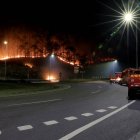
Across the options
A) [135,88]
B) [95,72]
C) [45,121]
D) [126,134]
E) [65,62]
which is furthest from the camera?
[65,62]

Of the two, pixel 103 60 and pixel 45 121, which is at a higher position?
pixel 103 60

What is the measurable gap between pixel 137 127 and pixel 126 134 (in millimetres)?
1533

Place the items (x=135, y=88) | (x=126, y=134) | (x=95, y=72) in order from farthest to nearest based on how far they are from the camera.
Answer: (x=95, y=72), (x=135, y=88), (x=126, y=134)

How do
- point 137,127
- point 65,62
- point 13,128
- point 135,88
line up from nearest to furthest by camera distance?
point 13,128 < point 137,127 < point 135,88 < point 65,62

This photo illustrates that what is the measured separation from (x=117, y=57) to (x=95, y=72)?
1320 cm

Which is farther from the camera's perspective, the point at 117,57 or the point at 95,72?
the point at 95,72

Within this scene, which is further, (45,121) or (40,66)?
(40,66)

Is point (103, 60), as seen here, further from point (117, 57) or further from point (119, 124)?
point (119, 124)

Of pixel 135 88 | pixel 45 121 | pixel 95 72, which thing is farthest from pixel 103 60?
pixel 45 121

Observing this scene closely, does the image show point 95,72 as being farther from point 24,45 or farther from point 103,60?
point 24,45

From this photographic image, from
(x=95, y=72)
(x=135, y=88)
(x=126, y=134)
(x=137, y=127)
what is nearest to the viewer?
(x=126, y=134)

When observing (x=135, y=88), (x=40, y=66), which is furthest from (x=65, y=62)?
(x=135, y=88)

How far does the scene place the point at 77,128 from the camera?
10.7m

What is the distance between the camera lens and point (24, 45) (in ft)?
510
